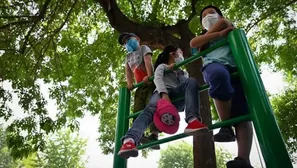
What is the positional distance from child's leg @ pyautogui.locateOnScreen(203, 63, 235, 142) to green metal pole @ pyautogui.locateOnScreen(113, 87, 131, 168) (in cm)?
109

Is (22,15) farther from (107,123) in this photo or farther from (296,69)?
(296,69)

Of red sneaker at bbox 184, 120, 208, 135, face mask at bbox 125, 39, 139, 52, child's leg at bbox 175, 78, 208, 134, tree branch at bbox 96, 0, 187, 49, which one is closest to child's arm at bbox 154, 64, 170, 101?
child's leg at bbox 175, 78, 208, 134

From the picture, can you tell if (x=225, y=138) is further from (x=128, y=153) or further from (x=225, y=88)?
(x=128, y=153)

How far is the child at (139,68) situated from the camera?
119 inches

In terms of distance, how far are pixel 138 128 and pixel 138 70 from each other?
1.17 meters

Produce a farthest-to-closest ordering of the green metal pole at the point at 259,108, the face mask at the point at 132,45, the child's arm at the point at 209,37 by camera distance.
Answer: the face mask at the point at 132,45 → the child's arm at the point at 209,37 → the green metal pole at the point at 259,108

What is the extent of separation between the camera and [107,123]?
8836 millimetres

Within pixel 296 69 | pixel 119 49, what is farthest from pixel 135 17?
pixel 296 69

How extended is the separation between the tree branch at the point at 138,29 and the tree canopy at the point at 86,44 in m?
0.02

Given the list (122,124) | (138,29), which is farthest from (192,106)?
(138,29)

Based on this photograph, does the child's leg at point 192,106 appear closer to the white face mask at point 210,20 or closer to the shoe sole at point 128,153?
the shoe sole at point 128,153

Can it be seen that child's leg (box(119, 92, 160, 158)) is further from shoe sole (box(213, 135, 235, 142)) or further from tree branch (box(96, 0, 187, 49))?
tree branch (box(96, 0, 187, 49))

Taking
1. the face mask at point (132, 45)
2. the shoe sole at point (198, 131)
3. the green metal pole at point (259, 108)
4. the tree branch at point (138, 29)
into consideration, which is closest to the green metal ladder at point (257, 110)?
the green metal pole at point (259, 108)

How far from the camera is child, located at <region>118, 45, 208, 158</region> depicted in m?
1.96
